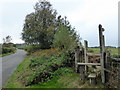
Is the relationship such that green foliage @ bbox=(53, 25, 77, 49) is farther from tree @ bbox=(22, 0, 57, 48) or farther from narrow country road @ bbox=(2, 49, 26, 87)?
tree @ bbox=(22, 0, 57, 48)

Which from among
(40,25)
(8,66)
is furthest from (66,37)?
(40,25)

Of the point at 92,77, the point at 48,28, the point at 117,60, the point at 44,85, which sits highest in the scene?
the point at 48,28

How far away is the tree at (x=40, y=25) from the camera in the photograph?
2909cm

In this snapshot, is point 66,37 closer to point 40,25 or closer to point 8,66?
point 8,66

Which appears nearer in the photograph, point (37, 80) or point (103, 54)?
point (103, 54)

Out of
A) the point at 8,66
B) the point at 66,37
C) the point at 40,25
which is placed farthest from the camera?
the point at 40,25

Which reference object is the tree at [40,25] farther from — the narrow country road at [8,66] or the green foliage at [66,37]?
the green foliage at [66,37]

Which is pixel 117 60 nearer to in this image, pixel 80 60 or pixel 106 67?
pixel 106 67

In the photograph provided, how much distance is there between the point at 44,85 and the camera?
938cm

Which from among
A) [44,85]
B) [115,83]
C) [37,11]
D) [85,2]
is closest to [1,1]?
[85,2]

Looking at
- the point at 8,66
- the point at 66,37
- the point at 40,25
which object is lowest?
the point at 8,66

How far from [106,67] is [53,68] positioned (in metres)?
4.01

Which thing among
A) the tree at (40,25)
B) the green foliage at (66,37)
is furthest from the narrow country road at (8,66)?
the tree at (40,25)

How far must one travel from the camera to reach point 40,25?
29.6 meters
